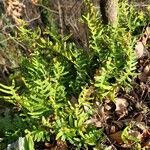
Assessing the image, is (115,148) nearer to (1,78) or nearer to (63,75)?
(63,75)

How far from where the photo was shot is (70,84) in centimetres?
307

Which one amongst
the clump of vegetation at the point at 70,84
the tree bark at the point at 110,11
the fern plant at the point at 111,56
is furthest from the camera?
the tree bark at the point at 110,11

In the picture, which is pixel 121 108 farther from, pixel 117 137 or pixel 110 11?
pixel 110 11

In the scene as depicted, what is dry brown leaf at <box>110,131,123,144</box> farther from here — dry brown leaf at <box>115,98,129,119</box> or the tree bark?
the tree bark

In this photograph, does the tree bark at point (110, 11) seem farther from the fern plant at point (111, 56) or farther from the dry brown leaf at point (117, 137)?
the dry brown leaf at point (117, 137)

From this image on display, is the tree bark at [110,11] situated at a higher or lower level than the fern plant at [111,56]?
higher

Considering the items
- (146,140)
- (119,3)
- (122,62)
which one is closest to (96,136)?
(146,140)

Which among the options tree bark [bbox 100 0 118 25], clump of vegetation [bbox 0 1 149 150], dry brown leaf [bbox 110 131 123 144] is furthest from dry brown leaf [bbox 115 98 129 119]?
tree bark [bbox 100 0 118 25]

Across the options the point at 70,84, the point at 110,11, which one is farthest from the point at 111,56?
the point at 110,11

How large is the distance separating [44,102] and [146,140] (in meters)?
0.64

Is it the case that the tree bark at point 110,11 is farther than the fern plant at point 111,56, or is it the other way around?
the tree bark at point 110,11

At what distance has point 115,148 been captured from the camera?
9.29 feet

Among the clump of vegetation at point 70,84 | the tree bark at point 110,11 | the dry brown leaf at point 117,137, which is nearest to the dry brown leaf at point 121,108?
the clump of vegetation at point 70,84

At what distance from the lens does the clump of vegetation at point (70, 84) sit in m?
2.80
